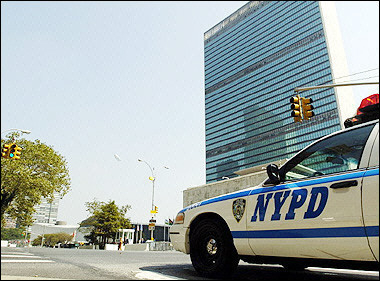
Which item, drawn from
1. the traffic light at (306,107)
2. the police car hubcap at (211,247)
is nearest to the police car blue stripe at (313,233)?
the police car hubcap at (211,247)

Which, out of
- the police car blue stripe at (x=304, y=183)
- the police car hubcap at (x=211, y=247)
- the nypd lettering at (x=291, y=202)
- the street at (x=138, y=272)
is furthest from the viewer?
the police car hubcap at (x=211, y=247)

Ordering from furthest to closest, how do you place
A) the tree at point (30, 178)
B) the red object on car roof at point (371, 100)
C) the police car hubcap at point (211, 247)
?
the tree at point (30, 178), the police car hubcap at point (211, 247), the red object on car roof at point (371, 100)

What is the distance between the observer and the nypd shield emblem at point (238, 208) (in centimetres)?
367

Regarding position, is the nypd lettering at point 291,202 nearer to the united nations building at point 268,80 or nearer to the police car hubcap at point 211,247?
the police car hubcap at point 211,247

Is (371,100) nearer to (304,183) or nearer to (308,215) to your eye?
(304,183)

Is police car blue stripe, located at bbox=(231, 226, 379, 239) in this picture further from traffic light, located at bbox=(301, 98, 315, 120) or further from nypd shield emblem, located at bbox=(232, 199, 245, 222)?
traffic light, located at bbox=(301, 98, 315, 120)

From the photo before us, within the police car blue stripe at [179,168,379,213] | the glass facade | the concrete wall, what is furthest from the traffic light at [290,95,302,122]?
the glass facade

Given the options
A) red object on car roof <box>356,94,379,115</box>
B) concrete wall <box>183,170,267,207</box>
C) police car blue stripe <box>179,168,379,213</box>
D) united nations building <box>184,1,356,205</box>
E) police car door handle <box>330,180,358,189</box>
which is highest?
united nations building <box>184,1,356,205</box>

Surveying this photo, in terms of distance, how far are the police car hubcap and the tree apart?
1045 inches

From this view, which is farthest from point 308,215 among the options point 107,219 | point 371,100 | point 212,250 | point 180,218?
point 107,219

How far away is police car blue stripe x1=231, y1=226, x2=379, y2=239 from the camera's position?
2.60 meters

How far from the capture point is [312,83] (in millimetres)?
105688

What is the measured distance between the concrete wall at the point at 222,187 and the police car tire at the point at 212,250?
3839 centimetres

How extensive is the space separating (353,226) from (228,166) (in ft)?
421
